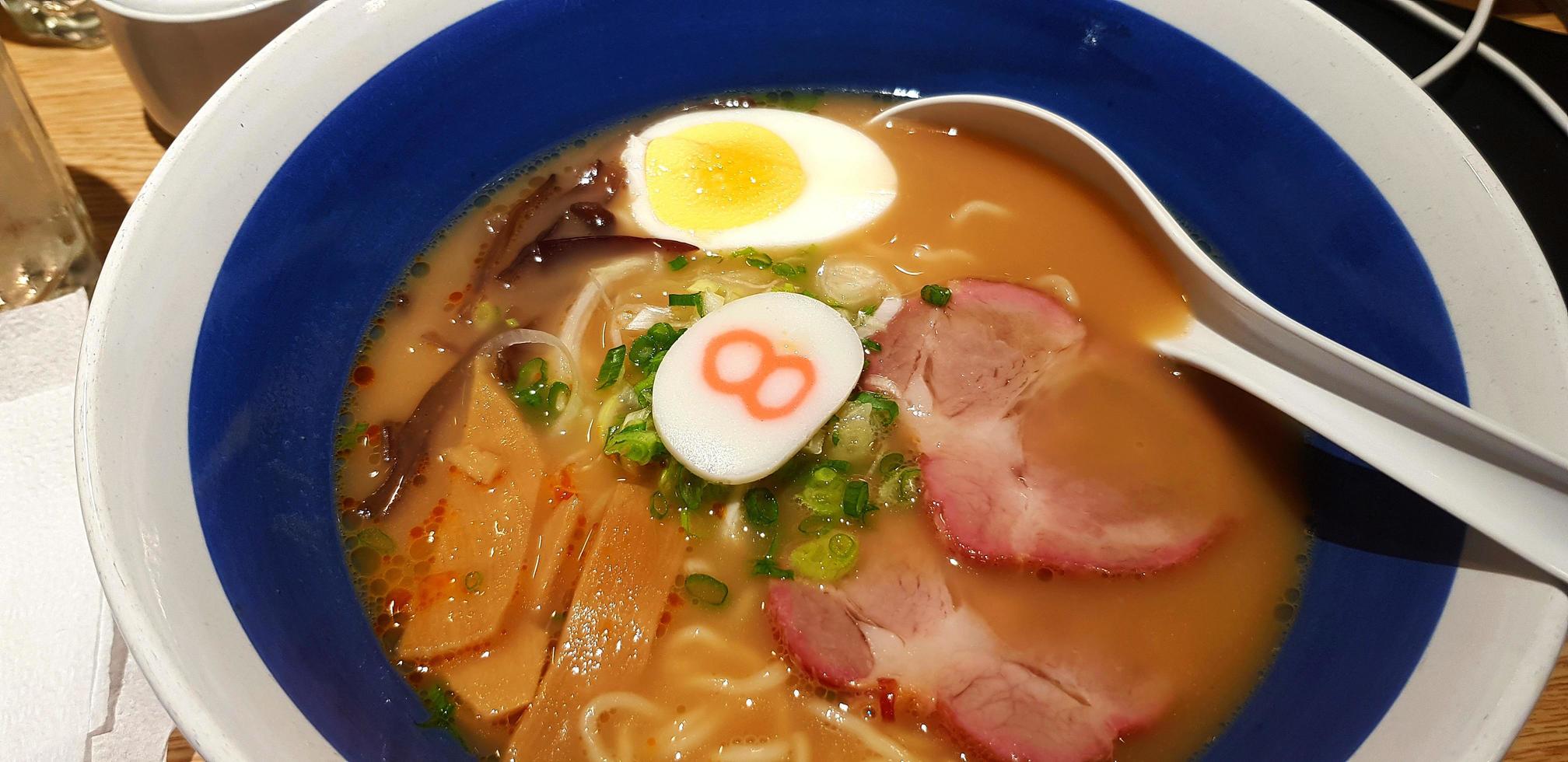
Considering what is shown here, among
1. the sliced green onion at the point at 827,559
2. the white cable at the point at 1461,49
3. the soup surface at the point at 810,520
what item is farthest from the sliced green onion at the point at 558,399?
the white cable at the point at 1461,49

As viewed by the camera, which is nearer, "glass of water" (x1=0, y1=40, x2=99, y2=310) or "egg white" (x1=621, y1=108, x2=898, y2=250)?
"glass of water" (x1=0, y1=40, x2=99, y2=310)

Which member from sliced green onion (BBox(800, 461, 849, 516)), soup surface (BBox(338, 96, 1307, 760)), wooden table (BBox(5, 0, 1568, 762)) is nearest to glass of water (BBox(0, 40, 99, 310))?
wooden table (BBox(5, 0, 1568, 762))

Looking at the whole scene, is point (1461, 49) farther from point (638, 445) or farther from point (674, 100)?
point (638, 445)

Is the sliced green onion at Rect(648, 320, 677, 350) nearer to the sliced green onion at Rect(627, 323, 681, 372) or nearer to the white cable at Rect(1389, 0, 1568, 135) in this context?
the sliced green onion at Rect(627, 323, 681, 372)

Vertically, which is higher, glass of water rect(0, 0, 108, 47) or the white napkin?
glass of water rect(0, 0, 108, 47)

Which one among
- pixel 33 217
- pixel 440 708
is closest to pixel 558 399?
pixel 440 708

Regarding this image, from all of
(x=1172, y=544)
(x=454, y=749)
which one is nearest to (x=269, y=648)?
(x=454, y=749)
